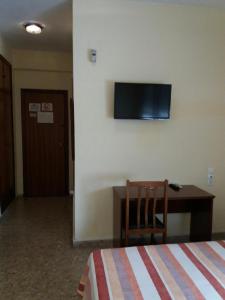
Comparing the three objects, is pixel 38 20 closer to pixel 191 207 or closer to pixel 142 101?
pixel 142 101

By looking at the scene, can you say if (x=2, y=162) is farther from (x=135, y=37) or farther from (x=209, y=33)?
(x=209, y=33)

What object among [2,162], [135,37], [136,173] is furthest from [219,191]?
[2,162]

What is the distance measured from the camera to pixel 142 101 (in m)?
3.08

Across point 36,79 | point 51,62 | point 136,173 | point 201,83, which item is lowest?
point 136,173

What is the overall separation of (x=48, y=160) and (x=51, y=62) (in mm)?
1902

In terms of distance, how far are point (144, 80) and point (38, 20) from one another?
1.67 metres

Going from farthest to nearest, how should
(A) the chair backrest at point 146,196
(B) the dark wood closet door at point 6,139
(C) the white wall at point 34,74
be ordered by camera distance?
(C) the white wall at point 34,74, (B) the dark wood closet door at point 6,139, (A) the chair backrest at point 146,196

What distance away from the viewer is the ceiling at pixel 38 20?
10.0 feet

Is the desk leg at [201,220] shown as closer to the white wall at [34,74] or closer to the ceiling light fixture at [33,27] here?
the ceiling light fixture at [33,27]

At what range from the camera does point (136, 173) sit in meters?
3.24

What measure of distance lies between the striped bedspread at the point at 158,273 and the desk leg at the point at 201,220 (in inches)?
39.5

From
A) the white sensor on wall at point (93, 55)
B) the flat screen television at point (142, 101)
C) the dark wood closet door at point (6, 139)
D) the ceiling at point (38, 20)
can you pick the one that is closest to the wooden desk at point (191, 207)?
the flat screen television at point (142, 101)

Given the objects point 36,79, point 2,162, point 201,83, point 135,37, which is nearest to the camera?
point 135,37

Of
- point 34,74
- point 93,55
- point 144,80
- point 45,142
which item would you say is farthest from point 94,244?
point 34,74
